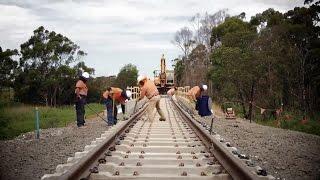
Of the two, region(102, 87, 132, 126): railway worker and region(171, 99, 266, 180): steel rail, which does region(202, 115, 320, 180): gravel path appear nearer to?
region(171, 99, 266, 180): steel rail

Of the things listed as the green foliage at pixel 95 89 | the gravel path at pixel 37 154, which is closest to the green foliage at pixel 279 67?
the green foliage at pixel 95 89

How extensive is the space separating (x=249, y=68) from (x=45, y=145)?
21030mm

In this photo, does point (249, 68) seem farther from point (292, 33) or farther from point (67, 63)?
point (67, 63)

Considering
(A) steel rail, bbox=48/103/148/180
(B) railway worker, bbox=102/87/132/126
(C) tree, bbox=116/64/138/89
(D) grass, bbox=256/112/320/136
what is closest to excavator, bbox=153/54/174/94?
(C) tree, bbox=116/64/138/89

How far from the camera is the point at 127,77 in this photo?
207 feet

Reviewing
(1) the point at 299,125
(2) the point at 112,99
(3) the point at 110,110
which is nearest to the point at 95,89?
(1) the point at 299,125

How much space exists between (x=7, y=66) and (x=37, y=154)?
26.2 metres

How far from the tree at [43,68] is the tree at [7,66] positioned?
229 centimetres

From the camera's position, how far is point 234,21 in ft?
161

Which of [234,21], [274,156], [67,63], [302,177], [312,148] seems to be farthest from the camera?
[234,21]

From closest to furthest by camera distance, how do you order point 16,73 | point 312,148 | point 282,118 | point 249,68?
point 312,148, point 282,118, point 249,68, point 16,73

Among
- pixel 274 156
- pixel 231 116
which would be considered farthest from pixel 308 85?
pixel 274 156

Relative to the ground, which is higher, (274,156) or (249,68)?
(249,68)

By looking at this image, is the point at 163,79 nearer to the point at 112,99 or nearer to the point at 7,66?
the point at 7,66
